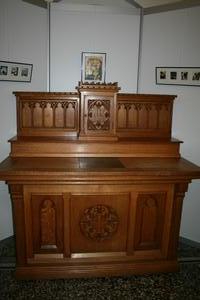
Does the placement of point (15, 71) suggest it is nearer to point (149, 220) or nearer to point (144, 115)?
point (144, 115)

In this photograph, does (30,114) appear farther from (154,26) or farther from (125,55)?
(154,26)

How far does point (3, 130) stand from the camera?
2.48m

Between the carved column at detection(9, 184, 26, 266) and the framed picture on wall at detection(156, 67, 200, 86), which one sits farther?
the framed picture on wall at detection(156, 67, 200, 86)

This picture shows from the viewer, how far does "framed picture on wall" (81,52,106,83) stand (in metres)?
2.60

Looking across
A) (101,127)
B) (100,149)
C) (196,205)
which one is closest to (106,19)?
(101,127)

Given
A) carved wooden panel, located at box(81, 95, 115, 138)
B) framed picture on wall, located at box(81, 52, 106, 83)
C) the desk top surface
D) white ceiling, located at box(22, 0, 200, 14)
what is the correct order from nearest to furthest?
the desk top surface → carved wooden panel, located at box(81, 95, 115, 138) → white ceiling, located at box(22, 0, 200, 14) → framed picture on wall, located at box(81, 52, 106, 83)

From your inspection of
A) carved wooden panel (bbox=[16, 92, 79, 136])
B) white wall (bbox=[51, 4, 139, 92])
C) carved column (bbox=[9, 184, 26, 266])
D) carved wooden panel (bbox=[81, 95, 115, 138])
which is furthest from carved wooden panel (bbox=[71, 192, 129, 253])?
white wall (bbox=[51, 4, 139, 92])

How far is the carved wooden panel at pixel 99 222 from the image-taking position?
2021 mm

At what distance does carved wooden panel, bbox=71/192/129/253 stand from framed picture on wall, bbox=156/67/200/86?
1.30 metres

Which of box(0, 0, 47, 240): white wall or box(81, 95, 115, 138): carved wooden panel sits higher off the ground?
box(0, 0, 47, 240): white wall

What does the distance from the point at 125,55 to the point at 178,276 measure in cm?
212

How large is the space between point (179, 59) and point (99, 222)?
175 cm

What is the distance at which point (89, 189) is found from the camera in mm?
1977

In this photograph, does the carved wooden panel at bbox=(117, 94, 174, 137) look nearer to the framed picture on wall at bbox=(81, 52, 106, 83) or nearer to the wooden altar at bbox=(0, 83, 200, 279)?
the wooden altar at bbox=(0, 83, 200, 279)
